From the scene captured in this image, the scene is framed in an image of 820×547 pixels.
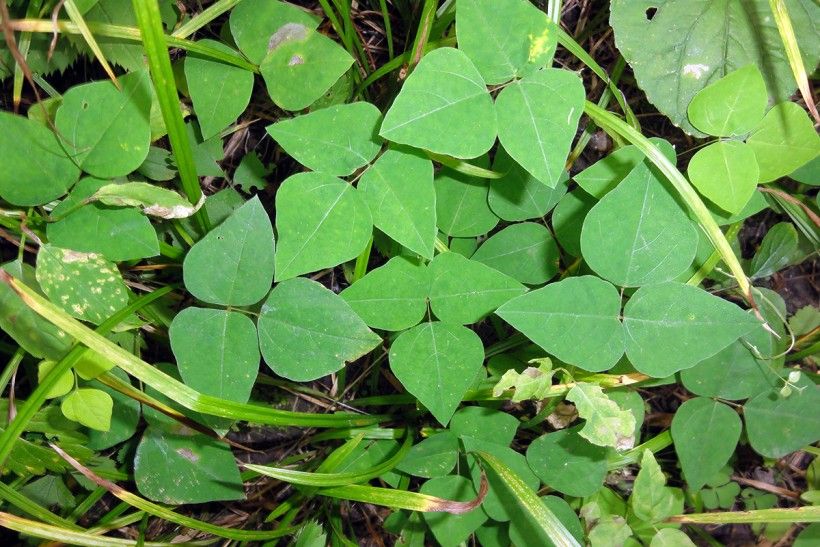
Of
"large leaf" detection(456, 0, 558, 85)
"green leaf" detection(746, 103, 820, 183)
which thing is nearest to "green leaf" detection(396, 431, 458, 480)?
"large leaf" detection(456, 0, 558, 85)

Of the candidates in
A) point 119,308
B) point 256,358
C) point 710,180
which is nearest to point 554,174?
point 710,180

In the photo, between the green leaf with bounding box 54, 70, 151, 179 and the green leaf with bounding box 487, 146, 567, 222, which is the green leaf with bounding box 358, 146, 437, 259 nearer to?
the green leaf with bounding box 487, 146, 567, 222

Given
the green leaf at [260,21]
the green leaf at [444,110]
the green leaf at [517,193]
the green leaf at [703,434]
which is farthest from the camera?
the green leaf at [703,434]

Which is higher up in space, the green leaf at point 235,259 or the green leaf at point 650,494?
the green leaf at point 235,259

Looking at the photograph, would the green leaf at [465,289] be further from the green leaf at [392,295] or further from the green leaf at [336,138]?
the green leaf at [336,138]

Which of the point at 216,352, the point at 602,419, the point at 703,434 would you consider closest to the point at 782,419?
the point at 703,434

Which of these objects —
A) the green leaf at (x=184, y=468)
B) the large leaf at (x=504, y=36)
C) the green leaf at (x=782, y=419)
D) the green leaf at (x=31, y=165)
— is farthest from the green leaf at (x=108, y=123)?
the green leaf at (x=782, y=419)

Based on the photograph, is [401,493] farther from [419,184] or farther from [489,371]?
[419,184]
